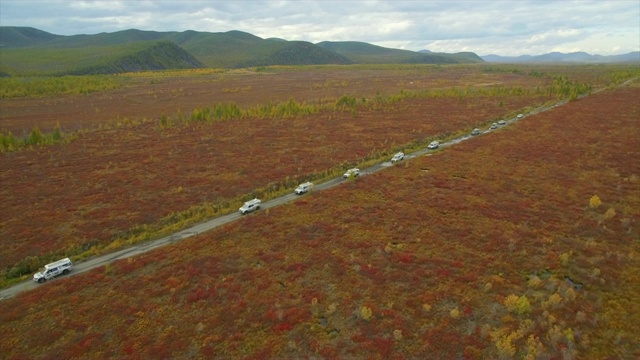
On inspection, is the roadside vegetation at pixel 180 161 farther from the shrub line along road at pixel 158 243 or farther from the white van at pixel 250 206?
the white van at pixel 250 206

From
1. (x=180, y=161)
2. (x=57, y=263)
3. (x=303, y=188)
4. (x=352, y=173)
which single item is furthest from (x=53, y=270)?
(x=352, y=173)

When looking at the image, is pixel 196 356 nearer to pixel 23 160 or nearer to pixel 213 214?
pixel 213 214

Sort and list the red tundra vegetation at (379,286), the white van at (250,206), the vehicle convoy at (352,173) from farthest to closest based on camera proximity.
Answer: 1. the vehicle convoy at (352,173)
2. the white van at (250,206)
3. the red tundra vegetation at (379,286)

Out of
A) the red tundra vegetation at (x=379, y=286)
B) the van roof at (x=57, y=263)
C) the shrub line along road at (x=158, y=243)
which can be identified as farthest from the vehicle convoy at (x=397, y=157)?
the van roof at (x=57, y=263)

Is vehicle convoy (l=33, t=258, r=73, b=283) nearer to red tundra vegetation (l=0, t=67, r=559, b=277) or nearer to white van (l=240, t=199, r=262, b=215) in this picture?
red tundra vegetation (l=0, t=67, r=559, b=277)

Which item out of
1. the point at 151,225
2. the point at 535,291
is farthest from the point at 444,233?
the point at 151,225
